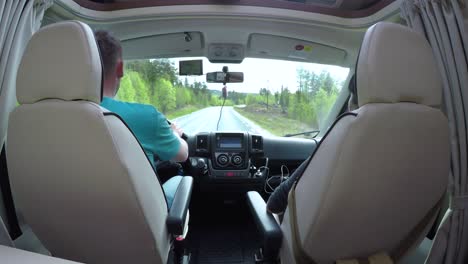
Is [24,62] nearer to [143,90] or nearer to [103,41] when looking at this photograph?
[103,41]

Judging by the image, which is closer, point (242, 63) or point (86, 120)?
point (86, 120)

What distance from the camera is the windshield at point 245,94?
2715 millimetres

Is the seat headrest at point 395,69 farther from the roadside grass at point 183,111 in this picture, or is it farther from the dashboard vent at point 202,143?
the roadside grass at point 183,111

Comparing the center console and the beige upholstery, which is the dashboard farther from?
the beige upholstery

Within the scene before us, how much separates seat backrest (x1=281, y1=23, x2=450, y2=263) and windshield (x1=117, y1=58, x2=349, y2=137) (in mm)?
1682

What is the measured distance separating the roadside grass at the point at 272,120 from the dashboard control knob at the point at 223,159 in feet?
1.51

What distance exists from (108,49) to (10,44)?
45 centimetres

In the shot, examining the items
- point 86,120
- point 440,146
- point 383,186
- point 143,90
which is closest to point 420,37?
point 440,146

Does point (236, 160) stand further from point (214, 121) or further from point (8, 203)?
point (8, 203)

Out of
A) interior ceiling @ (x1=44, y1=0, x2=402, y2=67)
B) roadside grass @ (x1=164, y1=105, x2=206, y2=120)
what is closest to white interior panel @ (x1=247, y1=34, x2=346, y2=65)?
interior ceiling @ (x1=44, y1=0, x2=402, y2=67)

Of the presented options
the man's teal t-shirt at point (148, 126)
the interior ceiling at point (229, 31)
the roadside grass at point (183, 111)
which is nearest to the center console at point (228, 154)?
the roadside grass at point (183, 111)

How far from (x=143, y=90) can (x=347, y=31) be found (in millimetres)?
1885

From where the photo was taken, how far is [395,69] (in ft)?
3.08

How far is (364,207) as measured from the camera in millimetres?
990
